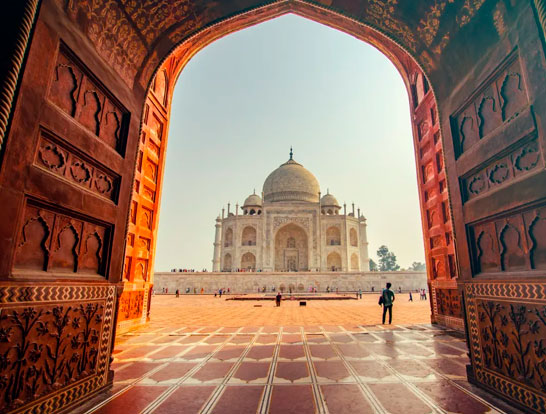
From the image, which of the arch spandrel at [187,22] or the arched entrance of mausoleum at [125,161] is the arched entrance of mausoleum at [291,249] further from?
the arched entrance of mausoleum at [125,161]

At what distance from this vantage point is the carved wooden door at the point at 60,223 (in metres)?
2.13

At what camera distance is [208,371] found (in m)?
3.56

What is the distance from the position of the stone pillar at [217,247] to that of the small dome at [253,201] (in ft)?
13.4

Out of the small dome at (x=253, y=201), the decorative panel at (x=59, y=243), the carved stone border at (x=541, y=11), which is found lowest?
the decorative panel at (x=59, y=243)

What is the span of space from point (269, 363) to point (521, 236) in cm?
315

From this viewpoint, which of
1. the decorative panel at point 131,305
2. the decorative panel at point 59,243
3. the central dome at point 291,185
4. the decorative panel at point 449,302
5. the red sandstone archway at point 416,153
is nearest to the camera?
the decorative panel at point 59,243

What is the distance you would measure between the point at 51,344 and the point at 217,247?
3418 cm

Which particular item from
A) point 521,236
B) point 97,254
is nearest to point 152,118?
point 97,254

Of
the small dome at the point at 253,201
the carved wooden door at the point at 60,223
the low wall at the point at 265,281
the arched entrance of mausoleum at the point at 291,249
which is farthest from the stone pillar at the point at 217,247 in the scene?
the carved wooden door at the point at 60,223

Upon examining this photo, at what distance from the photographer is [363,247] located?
36688mm

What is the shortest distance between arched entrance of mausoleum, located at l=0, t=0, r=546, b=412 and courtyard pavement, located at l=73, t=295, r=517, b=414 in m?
0.46

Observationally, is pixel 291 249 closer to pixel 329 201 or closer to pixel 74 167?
pixel 329 201

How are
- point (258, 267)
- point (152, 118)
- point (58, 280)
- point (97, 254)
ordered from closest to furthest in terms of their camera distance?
point (58, 280), point (97, 254), point (152, 118), point (258, 267)

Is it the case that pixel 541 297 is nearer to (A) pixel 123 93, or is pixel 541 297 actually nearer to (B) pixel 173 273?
(A) pixel 123 93
